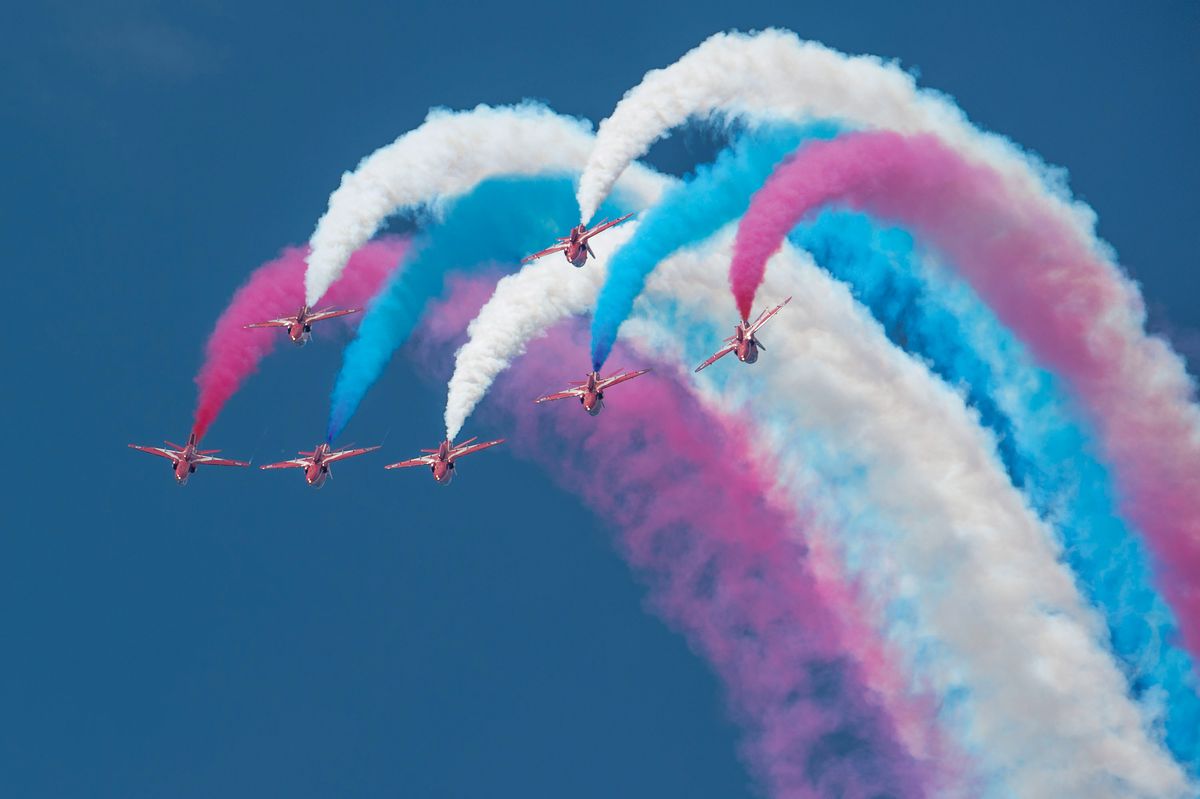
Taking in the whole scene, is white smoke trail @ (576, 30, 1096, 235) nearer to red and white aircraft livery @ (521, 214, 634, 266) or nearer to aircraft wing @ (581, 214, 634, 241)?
aircraft wing @ (581, 214, 634, 241)

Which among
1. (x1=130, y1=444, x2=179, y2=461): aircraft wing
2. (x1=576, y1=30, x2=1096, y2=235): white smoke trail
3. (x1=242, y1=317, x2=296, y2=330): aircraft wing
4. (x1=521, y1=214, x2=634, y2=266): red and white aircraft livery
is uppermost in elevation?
(x1=576, y1=30, x2=1096, y2=235): white smoke trail

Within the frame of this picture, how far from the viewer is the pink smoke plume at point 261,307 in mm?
51656

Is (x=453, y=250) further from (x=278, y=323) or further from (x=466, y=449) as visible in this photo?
(x=466, y=449)

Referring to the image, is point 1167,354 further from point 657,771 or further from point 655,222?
point 657,771

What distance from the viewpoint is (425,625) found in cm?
5534

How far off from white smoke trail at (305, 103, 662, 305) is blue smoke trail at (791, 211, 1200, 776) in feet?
23.5

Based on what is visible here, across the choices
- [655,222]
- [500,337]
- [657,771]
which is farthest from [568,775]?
[655,222]

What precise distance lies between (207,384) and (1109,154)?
25.3 meters

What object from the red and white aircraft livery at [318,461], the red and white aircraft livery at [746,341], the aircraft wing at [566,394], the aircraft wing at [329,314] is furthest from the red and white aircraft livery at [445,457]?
the red and white aircraft livery at [746,341]

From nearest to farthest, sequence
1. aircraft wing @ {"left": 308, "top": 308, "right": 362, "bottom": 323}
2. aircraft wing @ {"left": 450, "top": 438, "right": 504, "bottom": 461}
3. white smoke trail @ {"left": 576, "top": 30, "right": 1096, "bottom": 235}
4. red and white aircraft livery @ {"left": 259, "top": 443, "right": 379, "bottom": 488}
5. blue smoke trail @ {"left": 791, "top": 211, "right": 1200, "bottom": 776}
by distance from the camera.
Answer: blue smoke trail @ {"left": 791, "top": 211, "right": 1200, "bottom": 776}
white smoke trail @ {"left": 576, "top": 30, "right": 1096, "bottom": 235}
aircraft wing @ {"left": 450, "top": 438, "right": 504, "bottom": 461}
aircraft wing @ {"left": 308, "top": 308, "right": 362, "bottom": 323}
red and white aircraft livery @ {"left": 259, "top": 443, "right": 379, "bottom": 488}

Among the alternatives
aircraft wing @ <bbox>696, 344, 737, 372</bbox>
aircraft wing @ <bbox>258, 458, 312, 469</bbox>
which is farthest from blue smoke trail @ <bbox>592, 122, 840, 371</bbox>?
aircraft wing @ <bbox>258, 458, 312, 469</bbox>

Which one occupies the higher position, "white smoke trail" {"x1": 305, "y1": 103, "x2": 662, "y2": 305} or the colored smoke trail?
"white smoke trail" {"x1": 305, "y1": 103, "x2": 662, "y2": 305}

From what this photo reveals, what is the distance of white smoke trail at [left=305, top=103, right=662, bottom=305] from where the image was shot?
50375 millimetres

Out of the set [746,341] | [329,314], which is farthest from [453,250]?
[746,341]
